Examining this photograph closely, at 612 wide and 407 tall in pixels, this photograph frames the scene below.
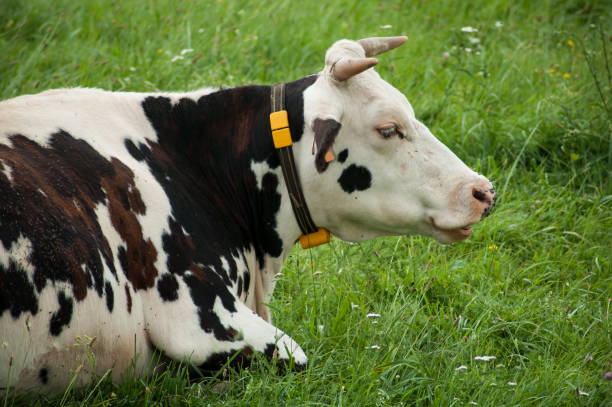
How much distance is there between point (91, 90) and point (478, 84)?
4.01 meters

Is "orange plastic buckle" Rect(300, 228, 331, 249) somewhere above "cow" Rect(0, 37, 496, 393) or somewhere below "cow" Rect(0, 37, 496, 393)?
below

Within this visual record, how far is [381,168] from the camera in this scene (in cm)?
343

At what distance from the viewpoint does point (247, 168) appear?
3.50 metres

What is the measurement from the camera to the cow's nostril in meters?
3.38

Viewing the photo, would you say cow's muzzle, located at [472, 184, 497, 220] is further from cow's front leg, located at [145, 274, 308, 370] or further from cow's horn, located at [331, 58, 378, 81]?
cow's front leg, located at [145, 274, 308, 370]

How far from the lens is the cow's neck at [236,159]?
3.45 metres

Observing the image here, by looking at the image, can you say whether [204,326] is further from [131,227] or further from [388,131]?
[388,131]

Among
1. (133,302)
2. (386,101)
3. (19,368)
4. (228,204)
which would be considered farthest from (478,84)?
(19,368)

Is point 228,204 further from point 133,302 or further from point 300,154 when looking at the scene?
point 133,302

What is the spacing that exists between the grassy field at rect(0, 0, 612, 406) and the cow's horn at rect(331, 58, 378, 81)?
1.22m

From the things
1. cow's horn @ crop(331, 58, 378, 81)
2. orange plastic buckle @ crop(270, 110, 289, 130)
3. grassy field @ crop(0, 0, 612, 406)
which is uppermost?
cow's horn @ crop(331, 58, 378, 81)

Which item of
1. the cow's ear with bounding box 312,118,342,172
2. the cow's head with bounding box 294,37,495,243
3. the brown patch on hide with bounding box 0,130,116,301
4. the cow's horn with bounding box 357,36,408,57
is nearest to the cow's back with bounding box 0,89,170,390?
the brown patch on hide with bounding box 0,130,116,301

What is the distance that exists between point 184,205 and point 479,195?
1.44 metres

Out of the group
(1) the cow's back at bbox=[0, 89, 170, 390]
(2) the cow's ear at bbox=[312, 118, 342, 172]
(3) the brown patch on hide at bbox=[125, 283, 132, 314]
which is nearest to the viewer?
(1) the cow's back at bbox=[0, 89, 170, 390]
